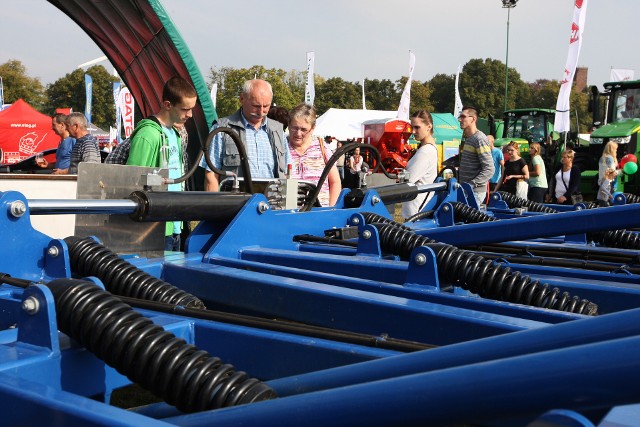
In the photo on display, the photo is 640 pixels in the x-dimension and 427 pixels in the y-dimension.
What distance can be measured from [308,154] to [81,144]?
9.15 ft

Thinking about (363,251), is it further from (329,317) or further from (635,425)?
(635,425)

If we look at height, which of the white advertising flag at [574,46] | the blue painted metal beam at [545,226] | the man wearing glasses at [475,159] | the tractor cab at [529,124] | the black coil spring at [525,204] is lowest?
the black coil spring at [525,204]

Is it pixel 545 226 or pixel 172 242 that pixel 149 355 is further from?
pixel 172 242

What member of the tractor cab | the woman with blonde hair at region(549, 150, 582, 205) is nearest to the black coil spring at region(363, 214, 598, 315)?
the woman with blonde hair at region(549, 150, 582, 205)

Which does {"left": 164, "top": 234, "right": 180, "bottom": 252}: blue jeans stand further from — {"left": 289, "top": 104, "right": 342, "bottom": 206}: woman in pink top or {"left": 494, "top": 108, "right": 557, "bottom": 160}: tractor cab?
{"left": 494, "top": 108, "right": 557, "bottom": 160}: tractor cab

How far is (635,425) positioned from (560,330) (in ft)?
1.07

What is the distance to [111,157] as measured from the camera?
16.3 feet

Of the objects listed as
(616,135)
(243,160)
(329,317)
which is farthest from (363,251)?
(616,135)

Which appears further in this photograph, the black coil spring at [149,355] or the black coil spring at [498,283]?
the black coil spring at [498,283]

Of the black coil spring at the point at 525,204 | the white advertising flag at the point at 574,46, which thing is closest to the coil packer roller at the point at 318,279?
the black coil spring at the point at 525,204

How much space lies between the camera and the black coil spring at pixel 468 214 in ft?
16.6

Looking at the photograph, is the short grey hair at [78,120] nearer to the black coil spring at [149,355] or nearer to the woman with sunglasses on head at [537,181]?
the black coil spring at [149,355]

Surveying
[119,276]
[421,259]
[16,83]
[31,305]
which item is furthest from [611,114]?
[16,83]

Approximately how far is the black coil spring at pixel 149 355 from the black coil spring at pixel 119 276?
2.13ft
